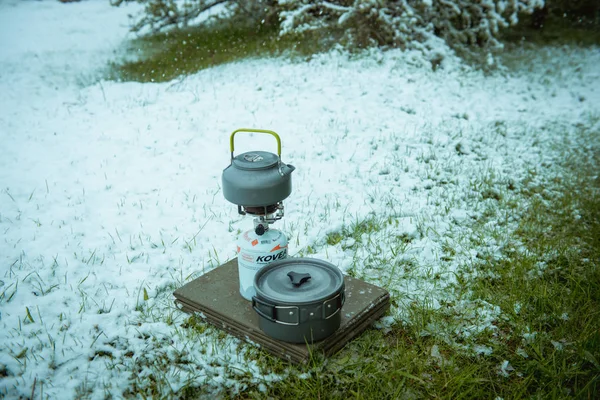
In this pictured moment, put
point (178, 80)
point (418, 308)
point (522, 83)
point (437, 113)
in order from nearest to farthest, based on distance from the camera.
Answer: point (418, 308), point (437, 113), point (178, 80), point (522, 83)

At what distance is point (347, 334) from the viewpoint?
10.3 feet

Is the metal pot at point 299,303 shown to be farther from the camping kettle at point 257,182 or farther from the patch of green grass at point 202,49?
the patch of green grass at point 202,49

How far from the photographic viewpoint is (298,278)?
2926 mm

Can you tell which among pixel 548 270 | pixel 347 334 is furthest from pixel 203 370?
pixel 548 270

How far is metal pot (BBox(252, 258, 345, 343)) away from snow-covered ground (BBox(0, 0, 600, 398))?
0.32 m

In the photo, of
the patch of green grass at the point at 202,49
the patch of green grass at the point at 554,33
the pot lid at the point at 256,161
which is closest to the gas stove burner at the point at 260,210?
the pot lid at the point at 256,161

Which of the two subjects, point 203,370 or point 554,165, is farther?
point 554,165

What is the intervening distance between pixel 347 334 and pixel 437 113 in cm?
525

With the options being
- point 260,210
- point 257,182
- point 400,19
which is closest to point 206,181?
point 260,210

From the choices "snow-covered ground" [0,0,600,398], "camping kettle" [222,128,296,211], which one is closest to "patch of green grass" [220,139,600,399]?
"snow-covered ground" [0,0,600,398]

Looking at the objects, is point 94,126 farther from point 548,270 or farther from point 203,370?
point 548,270

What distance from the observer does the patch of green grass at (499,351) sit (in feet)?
9.19

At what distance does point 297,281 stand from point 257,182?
2.11 feet

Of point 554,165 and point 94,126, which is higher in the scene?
point 94,126
